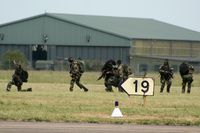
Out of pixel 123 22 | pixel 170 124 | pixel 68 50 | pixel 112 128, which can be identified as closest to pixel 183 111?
pixel 170 124

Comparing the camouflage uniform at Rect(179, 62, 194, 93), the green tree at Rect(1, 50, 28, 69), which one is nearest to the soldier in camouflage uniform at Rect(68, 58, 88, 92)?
the camouflage uniform at Rect(179, 62, 194, 93)

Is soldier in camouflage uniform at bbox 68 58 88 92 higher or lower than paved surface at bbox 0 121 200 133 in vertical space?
higher

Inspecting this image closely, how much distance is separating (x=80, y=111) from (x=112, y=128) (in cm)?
408

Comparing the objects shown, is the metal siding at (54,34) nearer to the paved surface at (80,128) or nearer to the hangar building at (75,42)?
the hangar building at (75,42)

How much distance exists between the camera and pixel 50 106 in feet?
71.1

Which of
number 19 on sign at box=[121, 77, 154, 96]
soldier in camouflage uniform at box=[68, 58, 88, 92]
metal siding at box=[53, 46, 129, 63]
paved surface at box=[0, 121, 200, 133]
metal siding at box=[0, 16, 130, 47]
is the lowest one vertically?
paved surface at box=[0, 121, 200, 133]

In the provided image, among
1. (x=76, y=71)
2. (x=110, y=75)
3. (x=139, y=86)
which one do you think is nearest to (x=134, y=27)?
(x=110, y=75)

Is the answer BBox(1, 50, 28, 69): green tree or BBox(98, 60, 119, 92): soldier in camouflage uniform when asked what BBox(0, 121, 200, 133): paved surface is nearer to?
BBox(98, 60, 119, 92): soldier in camouflage uniform

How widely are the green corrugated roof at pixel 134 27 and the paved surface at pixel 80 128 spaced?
8181cm

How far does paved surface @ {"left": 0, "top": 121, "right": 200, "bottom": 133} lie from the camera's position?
15.4 metres

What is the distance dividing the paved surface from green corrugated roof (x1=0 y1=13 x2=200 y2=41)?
81805 millimetres

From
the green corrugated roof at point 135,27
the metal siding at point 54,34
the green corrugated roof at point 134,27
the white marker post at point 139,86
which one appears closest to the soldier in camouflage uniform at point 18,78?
the white marker post at point 139,86

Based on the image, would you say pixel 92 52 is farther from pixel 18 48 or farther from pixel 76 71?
pixel 76 71

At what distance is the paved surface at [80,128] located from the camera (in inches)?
607
